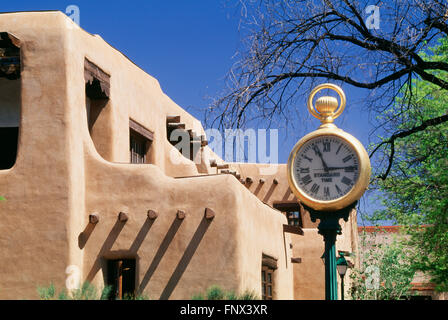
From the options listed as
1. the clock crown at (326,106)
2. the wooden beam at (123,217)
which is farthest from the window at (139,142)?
the clock crown at (326,106)

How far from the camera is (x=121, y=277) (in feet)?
47.7

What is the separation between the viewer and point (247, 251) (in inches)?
565

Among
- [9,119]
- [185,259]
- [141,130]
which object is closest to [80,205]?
[185,259]

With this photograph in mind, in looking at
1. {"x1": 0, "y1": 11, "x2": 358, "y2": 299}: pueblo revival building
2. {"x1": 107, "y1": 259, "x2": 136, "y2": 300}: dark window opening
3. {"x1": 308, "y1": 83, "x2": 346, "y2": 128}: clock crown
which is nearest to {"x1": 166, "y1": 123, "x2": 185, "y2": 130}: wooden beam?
{"x1": 0, "y1": 11, "x2": 358, "y2": 299}: pueblo revival building

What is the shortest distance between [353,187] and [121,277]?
7.98 meters

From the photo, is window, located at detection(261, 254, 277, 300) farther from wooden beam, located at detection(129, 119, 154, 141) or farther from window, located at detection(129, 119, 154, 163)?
wooden beam, located at detection(129, 119, 154, 141)

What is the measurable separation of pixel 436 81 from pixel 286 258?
33.6 ft

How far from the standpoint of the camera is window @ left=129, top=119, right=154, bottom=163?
→ 17.0 m

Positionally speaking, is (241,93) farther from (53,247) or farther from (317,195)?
(53,247)

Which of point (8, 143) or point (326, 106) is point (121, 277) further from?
point (326, 106)

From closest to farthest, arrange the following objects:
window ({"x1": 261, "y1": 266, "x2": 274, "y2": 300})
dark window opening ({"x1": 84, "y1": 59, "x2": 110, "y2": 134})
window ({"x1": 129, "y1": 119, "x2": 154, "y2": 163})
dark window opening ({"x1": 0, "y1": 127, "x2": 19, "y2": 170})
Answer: dark window opening ({"x1": 84, "y1": 59, "x2": 110, "y2": 134}) → dark window opening ({"x1": 0, "y1": 127, "x2": 19, "y2": 170}) → window ({"x1": 261, "y1": 266, "x2": 274, "y2": 300}) → window ({"x1": 129, "y1": 119, "x2": 154, "y2": 163})

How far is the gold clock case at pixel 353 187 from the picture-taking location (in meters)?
7.46

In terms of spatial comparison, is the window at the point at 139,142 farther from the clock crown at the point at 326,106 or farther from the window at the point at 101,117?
the clock crown at the point at 326,106
